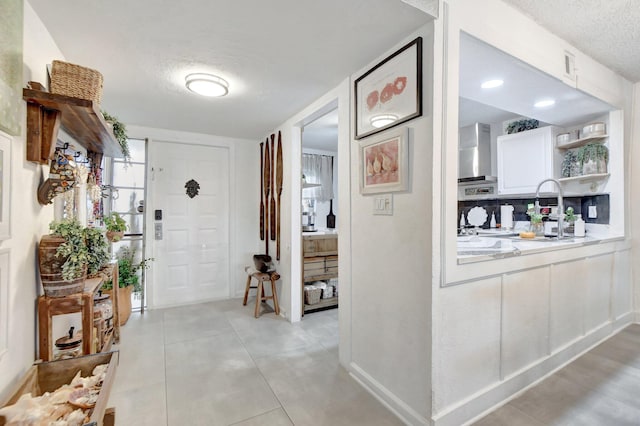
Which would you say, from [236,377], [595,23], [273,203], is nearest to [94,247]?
[236,377]

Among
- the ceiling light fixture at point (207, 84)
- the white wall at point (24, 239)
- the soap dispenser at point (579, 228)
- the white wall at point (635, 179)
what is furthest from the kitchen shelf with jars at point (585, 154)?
the white wall at point (24, 239)

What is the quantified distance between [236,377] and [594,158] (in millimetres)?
3993

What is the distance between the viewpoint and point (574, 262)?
2.38 meters

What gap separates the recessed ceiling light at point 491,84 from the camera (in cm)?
226

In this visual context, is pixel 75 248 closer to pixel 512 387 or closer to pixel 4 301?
pixel 4 301

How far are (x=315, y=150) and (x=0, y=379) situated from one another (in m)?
4.71

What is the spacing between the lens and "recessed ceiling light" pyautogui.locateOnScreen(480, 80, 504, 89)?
226cm

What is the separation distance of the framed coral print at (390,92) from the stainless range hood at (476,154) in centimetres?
247

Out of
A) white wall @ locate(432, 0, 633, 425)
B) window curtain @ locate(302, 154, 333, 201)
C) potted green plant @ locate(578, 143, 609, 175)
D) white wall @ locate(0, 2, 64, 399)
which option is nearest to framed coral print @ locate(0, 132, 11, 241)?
white wall @ locate(0, 2, 64, 399)

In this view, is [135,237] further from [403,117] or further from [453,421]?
[453,421]

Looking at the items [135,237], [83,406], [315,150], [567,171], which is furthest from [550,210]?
[135,237]

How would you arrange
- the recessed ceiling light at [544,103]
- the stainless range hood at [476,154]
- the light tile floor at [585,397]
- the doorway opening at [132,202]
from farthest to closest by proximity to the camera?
the stainless range hood at [476,154] → the doorway opening at [132,202] → the recessed ceiling light at [544,103] → the light tile floor at [585,397]

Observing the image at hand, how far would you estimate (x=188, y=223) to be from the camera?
3.93 metres

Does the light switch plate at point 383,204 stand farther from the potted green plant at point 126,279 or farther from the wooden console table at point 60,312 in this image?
the potted green plant at point 126,279
